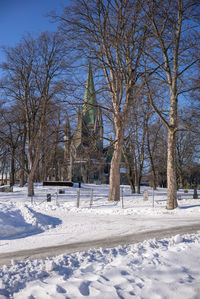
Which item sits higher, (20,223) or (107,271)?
(107,271)

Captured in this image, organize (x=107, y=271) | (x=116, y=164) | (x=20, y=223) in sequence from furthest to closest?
(x=116, y=164)
(x=20, y=223)
(x=107, y=271)

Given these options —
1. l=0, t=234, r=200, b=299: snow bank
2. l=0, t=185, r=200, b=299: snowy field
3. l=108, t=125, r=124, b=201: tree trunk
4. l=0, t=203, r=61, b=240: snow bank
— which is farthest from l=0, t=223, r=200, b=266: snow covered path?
l=108, t=125, r=124, b=201: tree trunk

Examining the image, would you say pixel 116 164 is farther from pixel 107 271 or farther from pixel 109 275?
pixel 109 275

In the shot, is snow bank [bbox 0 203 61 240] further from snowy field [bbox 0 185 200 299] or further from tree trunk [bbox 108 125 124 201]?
tree trunk [bbox 108 125 124 201]

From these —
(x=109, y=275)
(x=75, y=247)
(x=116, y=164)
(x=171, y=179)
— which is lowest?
(x=75, y=247)

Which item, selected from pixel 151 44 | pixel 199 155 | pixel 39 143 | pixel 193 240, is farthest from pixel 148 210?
pixel 199 155

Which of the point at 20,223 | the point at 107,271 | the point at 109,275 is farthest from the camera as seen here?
the point at 20,223

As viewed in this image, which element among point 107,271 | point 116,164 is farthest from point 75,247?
point 116,164

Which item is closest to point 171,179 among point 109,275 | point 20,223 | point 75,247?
point 20,223

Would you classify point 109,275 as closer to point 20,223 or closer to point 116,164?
point 20,223

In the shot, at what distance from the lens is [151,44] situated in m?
15.6

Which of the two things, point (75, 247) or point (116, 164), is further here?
point (116, 164)

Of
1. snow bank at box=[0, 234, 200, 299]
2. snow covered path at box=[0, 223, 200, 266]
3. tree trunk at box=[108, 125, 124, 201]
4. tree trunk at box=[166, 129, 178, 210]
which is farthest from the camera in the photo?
tree trunk at box=[108, 125, 124, 201]

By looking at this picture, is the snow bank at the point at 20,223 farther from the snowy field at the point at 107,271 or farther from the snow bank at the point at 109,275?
the snow bank at the point at 109,275
